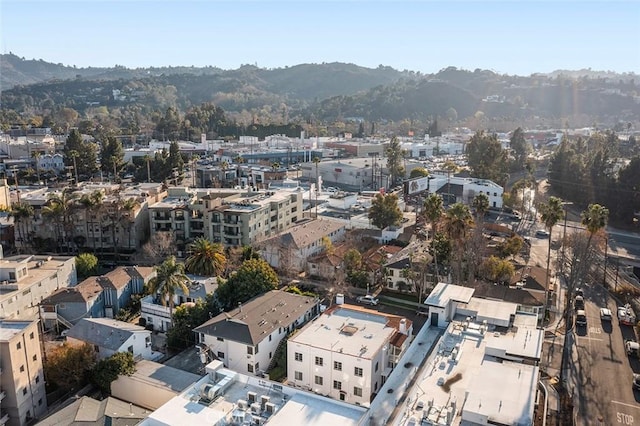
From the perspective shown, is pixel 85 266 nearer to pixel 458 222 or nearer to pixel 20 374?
pixel 20 374

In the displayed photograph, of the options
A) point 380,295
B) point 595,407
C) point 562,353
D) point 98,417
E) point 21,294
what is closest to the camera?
point 98,417

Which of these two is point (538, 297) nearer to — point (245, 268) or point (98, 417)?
point (245, 268)

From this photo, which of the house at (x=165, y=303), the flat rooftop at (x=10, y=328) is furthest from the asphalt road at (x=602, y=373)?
the flat rooftop at (x=10, y=328)

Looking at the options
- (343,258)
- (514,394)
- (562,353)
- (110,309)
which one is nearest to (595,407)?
(562,353)

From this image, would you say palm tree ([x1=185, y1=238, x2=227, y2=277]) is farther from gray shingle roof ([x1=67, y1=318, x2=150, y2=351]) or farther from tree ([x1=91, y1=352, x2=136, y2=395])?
tree ([x1=91, y1=352, x2=136, y2=395])

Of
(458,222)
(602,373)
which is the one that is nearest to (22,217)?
(458,222)
